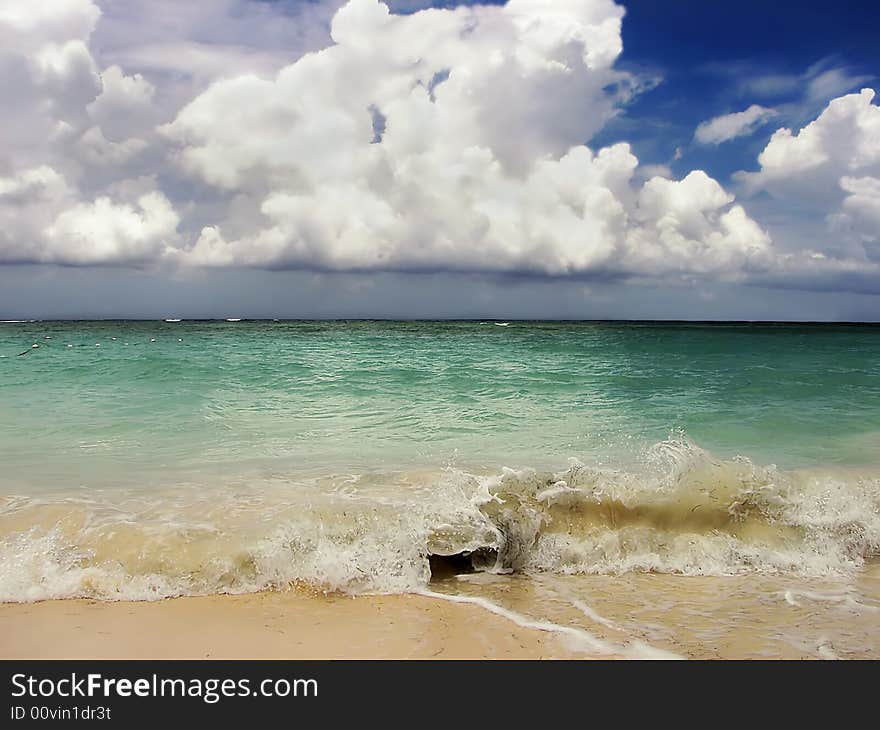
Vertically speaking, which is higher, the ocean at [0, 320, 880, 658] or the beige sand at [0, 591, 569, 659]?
the ocean at [0, 320, 880, 658]

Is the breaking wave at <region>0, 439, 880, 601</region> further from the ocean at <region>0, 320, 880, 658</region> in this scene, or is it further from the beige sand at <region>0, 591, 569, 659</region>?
the beige sand at <region>0, 591, 569, 659</region>

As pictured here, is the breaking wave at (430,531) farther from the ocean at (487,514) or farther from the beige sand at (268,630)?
the beige sand at (268,630)

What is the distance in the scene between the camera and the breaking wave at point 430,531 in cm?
588

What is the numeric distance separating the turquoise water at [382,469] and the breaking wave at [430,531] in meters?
0.03

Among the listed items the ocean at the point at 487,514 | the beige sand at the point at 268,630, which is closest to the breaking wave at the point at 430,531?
the ocean at the point at 487,514

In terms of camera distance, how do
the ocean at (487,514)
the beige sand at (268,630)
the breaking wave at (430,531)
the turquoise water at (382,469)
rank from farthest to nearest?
1. the turquoise water at (382,469)
2. the breaking wave at (430,531)
3. the ocean at (487,514)
4. the beige sand at (268,630)

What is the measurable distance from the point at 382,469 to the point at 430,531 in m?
3.09

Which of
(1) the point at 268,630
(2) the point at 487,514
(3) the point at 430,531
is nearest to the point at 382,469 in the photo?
(2) the point at 487,514

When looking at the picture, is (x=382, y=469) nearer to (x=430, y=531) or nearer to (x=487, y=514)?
(x=487, y=514)

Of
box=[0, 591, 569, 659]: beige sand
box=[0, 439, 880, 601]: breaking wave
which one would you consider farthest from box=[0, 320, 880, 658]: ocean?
box=[0, 591, 569, 659]: beige sand

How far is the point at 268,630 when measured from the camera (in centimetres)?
489

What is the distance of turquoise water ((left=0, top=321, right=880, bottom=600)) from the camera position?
20.2 feet

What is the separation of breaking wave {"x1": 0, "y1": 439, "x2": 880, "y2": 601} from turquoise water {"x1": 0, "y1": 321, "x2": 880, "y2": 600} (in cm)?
3
